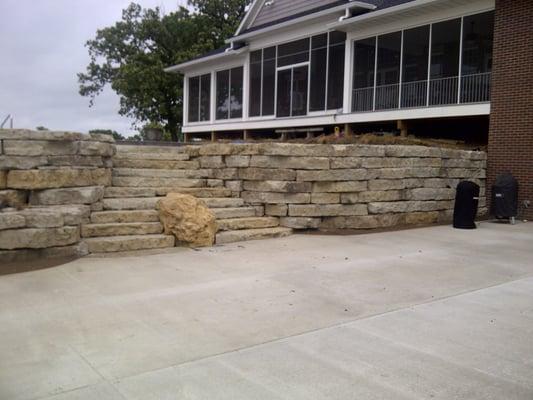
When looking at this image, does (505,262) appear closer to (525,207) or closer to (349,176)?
(349,176)

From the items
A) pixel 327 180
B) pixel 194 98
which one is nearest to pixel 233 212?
pixel 327 180

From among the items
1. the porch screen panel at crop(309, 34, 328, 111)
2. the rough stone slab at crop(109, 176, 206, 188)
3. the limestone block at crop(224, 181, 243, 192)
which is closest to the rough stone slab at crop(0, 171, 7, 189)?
the rough stone slab at crop(109, 176, 206, 188)

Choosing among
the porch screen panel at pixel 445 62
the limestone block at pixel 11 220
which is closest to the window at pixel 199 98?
the porch screen panel at pixel 445 62

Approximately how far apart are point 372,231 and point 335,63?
394 inches

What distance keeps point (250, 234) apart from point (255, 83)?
14.0 meters

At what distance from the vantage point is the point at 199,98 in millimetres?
25500

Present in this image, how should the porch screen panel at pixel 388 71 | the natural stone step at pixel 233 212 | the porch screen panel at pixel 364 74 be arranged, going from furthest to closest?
the porch screen panel at pixel 364 74 < the porch screen panel at pixel 388 71 < the natural stone step at pixel 233 212

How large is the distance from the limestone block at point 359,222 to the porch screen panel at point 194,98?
16.7 meters

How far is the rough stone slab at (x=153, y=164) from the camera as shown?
998cm

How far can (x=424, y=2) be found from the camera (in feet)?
48.3

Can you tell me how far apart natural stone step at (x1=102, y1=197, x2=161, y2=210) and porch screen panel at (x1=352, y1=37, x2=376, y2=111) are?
10.5m

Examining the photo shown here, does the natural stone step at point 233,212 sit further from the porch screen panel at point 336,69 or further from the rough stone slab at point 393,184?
the porch screen panel at point 336,69

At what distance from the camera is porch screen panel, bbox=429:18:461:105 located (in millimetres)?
15141

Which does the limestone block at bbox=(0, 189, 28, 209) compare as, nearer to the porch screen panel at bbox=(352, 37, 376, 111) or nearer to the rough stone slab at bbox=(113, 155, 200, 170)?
the rough stone slab at bbox=(113, 155, 200, 170)
